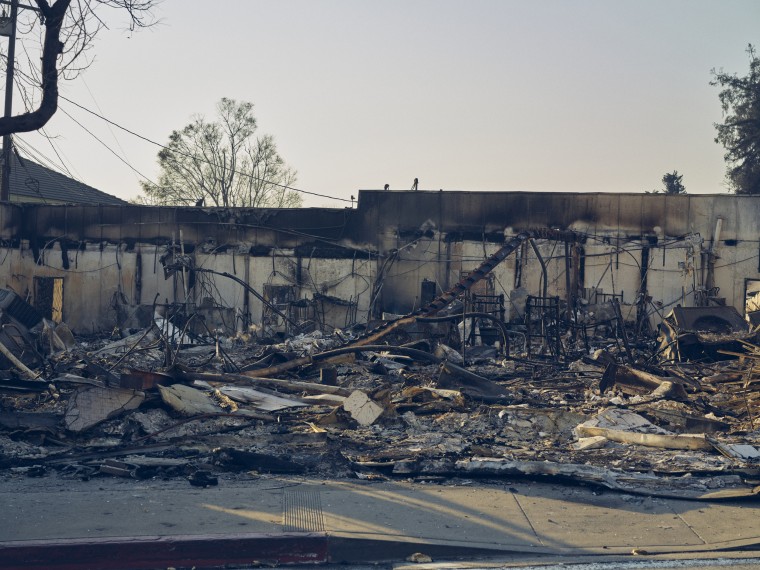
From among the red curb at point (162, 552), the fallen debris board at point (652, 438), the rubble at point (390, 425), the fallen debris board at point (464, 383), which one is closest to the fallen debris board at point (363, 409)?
the rubble at point (390, 425)

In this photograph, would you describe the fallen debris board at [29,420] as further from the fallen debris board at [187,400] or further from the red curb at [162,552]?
the red curb at [162,552]

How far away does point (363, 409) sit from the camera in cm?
1052

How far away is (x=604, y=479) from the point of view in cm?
751

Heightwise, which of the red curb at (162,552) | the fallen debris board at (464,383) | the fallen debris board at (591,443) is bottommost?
the red curb at (162,552)

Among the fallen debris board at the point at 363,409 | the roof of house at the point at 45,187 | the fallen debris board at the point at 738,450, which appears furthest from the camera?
the roof of house at the point at 45,187

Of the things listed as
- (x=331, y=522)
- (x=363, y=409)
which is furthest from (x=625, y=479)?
(x=363, y=409)

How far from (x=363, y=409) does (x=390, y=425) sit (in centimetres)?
40

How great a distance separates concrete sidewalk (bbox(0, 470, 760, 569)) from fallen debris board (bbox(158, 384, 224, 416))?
8.49ft

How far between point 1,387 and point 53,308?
16926 mm

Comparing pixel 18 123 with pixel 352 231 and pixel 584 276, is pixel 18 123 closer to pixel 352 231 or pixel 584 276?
pixel 352 231

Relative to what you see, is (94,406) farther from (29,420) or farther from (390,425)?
(390,425)

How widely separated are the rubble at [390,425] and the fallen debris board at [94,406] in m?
0.01

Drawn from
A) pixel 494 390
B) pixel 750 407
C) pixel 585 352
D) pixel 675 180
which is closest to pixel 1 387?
pixel 494 390

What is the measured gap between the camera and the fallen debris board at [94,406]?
376 inches
